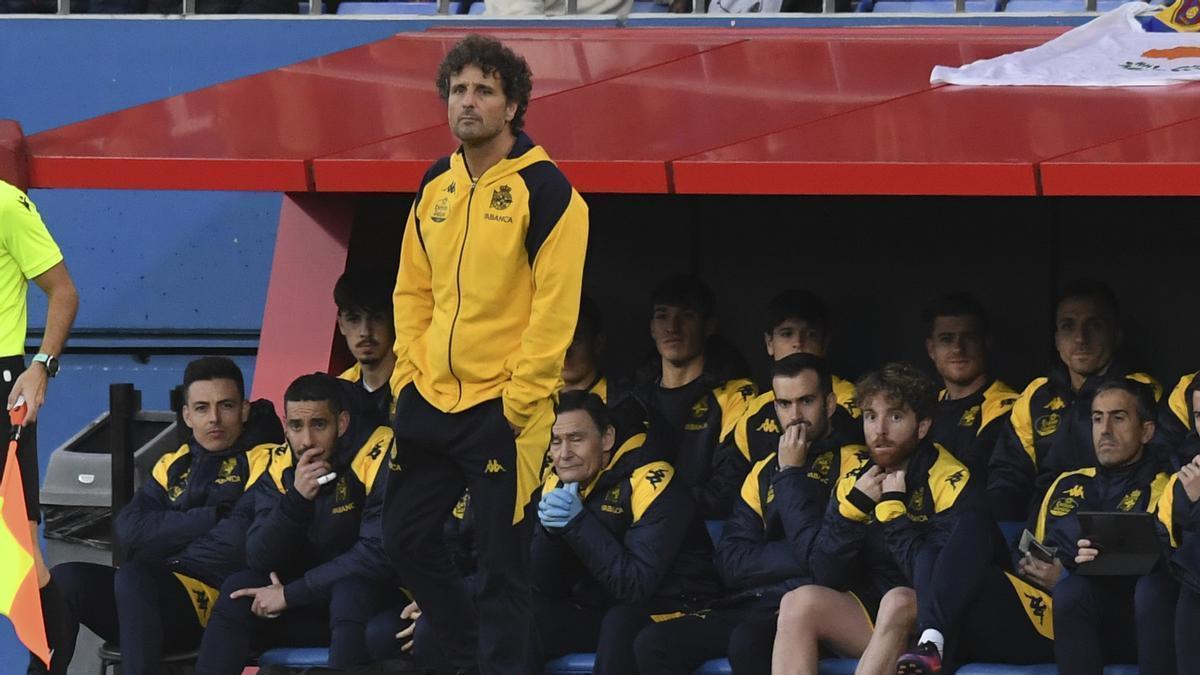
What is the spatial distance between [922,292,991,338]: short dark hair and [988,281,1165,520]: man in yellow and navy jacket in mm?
284

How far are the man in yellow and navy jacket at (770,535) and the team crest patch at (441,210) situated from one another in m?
1.76

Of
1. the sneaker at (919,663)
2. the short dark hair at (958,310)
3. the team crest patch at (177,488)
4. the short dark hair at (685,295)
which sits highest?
the short dark hair at (685,295)

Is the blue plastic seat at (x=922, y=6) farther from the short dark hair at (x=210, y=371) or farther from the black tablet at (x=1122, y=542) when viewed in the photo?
the black tablet at (x=1122, y=542)

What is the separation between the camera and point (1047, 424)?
738 cm

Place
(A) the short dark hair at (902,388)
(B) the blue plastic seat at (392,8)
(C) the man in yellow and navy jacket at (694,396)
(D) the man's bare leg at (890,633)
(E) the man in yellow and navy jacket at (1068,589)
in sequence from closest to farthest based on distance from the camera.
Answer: (E) the man in yellow and navy jacket at (1068,589) → (D) the man's bare leg at (890,633) → (A) the short dark hair at (902,388) → (C) the man in yellow and navy jacket at (694,396) → (B) the blue plastic seat at (392,8)

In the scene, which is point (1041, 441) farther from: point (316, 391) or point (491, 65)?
point (491, 65)

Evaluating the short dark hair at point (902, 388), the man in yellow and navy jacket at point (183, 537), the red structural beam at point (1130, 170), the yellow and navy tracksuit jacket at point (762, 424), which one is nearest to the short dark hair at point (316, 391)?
the man in yellow and navy jacket at point (183, 537)

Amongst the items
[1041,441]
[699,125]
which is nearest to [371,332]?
[699,125]

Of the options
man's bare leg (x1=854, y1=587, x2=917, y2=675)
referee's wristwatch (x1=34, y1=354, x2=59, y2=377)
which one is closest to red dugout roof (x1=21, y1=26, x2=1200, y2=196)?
referee's wristwatch (x1=34, y1=354, x2=59, y2=377)

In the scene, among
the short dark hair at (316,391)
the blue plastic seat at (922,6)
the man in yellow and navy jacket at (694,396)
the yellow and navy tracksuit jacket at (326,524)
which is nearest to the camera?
the yellow and navy tracksuit jacket at (326,524)

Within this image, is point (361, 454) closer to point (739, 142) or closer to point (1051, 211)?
point (739, 142)

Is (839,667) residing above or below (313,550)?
below

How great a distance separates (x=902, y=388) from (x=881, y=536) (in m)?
0.48

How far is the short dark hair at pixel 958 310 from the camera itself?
7.73 m
